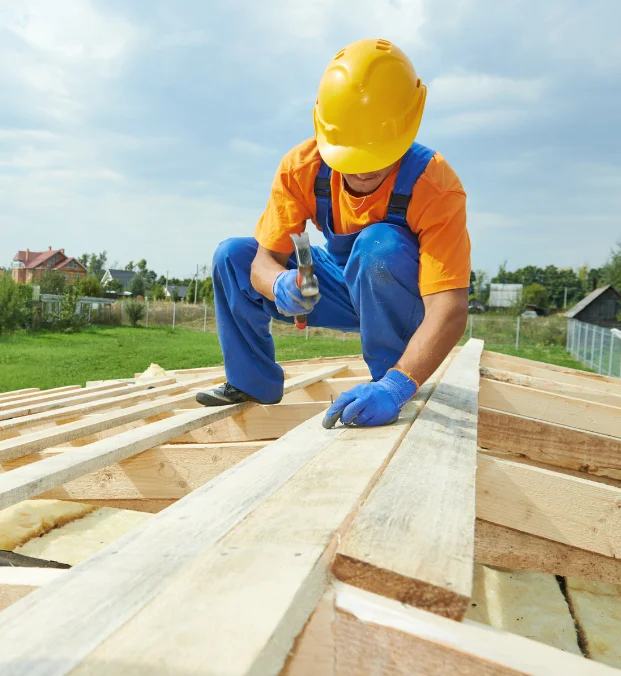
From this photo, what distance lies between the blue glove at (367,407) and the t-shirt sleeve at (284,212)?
3.14 feet

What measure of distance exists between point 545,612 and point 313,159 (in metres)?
2.00

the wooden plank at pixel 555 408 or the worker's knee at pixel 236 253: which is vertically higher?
the worker's knee at pixel 236 253

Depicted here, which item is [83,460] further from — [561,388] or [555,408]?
[561,388]

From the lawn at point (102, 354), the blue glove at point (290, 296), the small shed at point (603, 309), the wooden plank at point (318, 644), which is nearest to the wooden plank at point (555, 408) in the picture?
the blue glove at point (290, 296)

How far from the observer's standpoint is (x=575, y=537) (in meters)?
1.46

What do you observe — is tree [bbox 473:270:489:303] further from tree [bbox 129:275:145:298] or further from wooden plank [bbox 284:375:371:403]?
wooden plank [bbox 284:375:371:403]

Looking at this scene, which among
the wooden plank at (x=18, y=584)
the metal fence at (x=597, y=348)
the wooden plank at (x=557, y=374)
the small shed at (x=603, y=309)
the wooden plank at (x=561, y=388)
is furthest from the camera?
the small shed at (x=603, y=309)

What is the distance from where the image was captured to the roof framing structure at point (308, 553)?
1.95 ft

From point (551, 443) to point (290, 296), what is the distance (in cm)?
113

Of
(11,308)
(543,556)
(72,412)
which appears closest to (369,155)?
(543,556)

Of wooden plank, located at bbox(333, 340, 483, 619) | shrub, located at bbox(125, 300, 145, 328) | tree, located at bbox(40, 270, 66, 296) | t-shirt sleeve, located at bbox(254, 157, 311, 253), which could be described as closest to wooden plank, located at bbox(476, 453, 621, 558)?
wooden plank, located at bbox(333, 340, 483, 619)

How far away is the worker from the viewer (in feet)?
6.72

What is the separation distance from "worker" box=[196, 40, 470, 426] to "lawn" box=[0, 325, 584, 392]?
10.0 meters

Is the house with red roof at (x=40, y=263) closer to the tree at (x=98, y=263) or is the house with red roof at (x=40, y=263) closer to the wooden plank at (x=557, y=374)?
the tree at (x=98, y=263)
